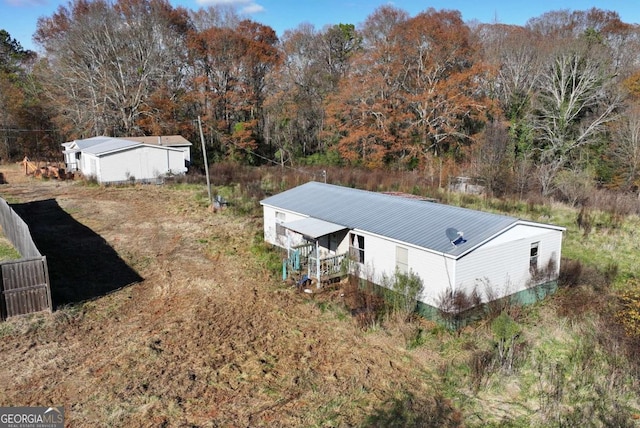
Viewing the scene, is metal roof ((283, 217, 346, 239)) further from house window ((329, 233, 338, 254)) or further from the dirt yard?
the dirt yard

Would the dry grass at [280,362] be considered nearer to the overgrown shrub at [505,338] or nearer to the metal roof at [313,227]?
the overgrown shrub at [505,338]

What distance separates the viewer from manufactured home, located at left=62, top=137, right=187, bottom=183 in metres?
31.9

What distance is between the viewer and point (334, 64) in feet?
152

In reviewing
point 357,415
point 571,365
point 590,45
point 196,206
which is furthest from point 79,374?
point 590,45

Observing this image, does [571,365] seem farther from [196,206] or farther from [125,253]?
[196,206]

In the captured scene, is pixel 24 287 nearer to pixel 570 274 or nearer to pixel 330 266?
→ pixel 330 266

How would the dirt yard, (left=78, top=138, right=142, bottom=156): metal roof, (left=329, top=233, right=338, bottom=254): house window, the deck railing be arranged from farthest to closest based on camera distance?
(left=78, top=138, right=142, bottom=156): metal roof, (left=329, top=233, right=338, bottom=254): house window, the deck railing, the dirt yard

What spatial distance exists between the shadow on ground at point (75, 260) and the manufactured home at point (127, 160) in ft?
27.0

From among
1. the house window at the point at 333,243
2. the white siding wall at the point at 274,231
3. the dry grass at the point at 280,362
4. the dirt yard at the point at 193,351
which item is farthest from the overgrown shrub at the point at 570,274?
the white siding wall at the point at 274,231

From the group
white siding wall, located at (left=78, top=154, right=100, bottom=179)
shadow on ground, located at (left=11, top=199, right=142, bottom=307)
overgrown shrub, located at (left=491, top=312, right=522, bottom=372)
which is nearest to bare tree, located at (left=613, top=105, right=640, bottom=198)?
overgrown shrub, located at (left=491, top=312, right=522, bottom=372)

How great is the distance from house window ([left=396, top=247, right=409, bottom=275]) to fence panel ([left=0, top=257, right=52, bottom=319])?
9498 mm

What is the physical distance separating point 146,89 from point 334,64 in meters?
17.6

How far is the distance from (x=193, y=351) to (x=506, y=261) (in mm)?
8737

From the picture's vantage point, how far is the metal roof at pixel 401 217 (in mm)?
13109
